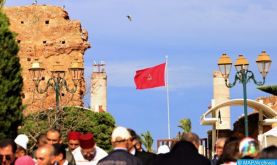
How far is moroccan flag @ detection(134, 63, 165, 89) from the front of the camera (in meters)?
41.9

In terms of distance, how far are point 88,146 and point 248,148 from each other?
4.11m

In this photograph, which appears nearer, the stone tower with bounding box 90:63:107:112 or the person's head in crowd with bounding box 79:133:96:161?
the person's head in crowd with bounding box 79:133:96:161

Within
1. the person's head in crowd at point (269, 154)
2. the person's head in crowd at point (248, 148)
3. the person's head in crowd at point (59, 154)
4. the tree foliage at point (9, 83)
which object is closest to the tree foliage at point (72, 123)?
the tree foliage at point (9, 83)

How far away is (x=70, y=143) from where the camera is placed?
14164 millimetres

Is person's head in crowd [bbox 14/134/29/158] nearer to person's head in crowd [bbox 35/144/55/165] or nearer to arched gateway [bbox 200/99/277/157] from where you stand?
person's head in crowd [bbox 35/144/55/165]

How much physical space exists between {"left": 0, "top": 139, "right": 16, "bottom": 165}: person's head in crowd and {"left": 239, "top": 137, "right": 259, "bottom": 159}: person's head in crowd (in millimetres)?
3871

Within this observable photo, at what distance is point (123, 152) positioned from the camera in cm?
1141

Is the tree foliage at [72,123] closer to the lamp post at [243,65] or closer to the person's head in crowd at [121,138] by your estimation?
the lamp post at [243,65]

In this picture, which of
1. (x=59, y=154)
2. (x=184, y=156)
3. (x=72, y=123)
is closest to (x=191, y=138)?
(x=184, y=156)

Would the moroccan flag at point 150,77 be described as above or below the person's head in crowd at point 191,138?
above

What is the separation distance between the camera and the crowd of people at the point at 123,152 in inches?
387

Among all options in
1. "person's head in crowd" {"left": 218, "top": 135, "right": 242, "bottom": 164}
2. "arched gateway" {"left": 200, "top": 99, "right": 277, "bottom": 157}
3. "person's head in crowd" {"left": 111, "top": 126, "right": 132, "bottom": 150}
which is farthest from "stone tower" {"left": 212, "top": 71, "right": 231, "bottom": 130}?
"person's head in crowd" {"left": 218, "top": 135, "right": 242, "bottom": 164}

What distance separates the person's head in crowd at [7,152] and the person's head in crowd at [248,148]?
3.87 m

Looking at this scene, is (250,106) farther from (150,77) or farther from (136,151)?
(136,151)
